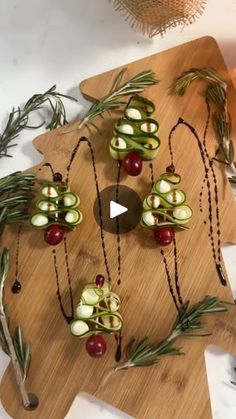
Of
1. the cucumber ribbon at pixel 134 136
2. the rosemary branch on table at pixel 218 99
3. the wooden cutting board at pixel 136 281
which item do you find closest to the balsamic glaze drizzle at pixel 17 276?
the wooden cutting board at pixel 136 281

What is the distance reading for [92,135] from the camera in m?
1.15

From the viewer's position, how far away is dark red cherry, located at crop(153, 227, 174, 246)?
1.07 metres

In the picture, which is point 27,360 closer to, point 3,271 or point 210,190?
point 3,271

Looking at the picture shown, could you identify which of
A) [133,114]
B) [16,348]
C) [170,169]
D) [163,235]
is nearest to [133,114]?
[133,114]

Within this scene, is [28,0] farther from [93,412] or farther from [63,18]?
[93,412]

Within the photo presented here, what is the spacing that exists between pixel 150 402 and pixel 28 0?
30.9 inches

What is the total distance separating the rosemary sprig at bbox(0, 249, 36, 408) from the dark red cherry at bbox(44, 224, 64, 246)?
0.08 metres

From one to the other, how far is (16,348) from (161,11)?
609 mm

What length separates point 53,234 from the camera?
1080 mm

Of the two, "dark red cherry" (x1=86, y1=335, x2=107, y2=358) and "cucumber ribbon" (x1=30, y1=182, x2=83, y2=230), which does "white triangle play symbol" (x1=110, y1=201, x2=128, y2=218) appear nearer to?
"cucumber ribbon" (x1=30, y1=182, x2=83, y2=230)

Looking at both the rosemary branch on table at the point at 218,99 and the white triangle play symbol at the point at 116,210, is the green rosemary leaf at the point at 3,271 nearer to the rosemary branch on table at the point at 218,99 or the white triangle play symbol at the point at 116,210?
the white triangle play symbol at the point at 116,210

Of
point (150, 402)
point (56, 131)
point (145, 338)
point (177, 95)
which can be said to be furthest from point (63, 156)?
point (150, 402)

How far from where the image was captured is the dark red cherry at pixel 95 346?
1036 mm

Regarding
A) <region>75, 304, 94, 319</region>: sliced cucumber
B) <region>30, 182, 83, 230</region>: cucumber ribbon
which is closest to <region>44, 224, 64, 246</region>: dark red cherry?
<region>30, 182, 83, 230</region>: cucumber ribbon
